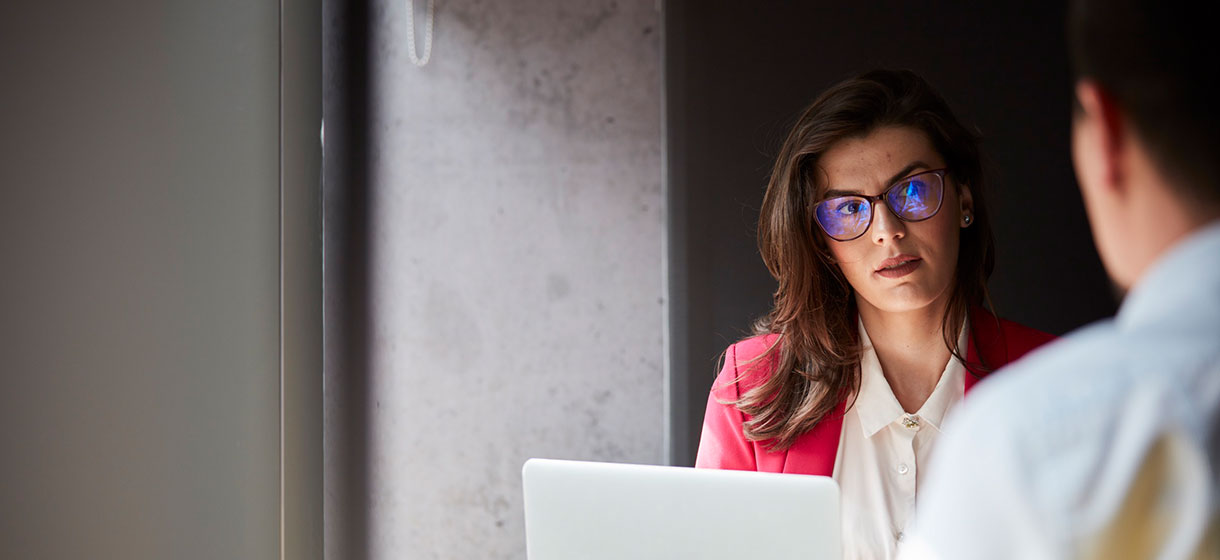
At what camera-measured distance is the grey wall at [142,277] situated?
1.54 meters

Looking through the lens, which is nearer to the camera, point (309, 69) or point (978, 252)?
point (978, 252)

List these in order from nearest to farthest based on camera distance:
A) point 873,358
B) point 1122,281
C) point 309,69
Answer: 1. point 1122,281
2. point 873,358
3. point 309,69

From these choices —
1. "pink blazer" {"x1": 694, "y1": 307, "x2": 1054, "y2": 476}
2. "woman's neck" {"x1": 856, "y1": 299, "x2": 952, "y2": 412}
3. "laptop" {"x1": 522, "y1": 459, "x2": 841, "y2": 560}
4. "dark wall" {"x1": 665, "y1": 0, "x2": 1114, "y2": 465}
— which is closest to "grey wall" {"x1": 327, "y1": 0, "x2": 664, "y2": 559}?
"dark wall" {"x1": 665, "y1": 0, "x2": 1114, "y2": 465}

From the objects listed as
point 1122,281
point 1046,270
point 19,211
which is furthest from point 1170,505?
point 1046,270

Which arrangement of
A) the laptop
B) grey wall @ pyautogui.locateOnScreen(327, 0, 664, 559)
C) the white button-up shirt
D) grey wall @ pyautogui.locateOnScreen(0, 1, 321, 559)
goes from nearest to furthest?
the laptop → grey wall @ pyautogui.locateOnScreen(0, 1, 321, 559) → the white button-up shirt → grey wall @ pyautogui.locateOnScreen(327, 0, 664, 559)

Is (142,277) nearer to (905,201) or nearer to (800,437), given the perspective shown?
(800,437)

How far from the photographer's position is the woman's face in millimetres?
1841

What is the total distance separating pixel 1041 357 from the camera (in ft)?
1.79

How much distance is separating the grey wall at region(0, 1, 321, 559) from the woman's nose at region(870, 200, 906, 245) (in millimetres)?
1458

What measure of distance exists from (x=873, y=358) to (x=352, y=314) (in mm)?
1742

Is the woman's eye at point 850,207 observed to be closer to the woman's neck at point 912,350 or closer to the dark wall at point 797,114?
the woman's neck at point 912,350

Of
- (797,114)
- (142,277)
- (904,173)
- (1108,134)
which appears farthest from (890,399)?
(142,277)

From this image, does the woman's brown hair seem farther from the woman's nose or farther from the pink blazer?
the woman's nose

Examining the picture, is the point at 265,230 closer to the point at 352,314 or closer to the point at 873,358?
the point at 352,314
